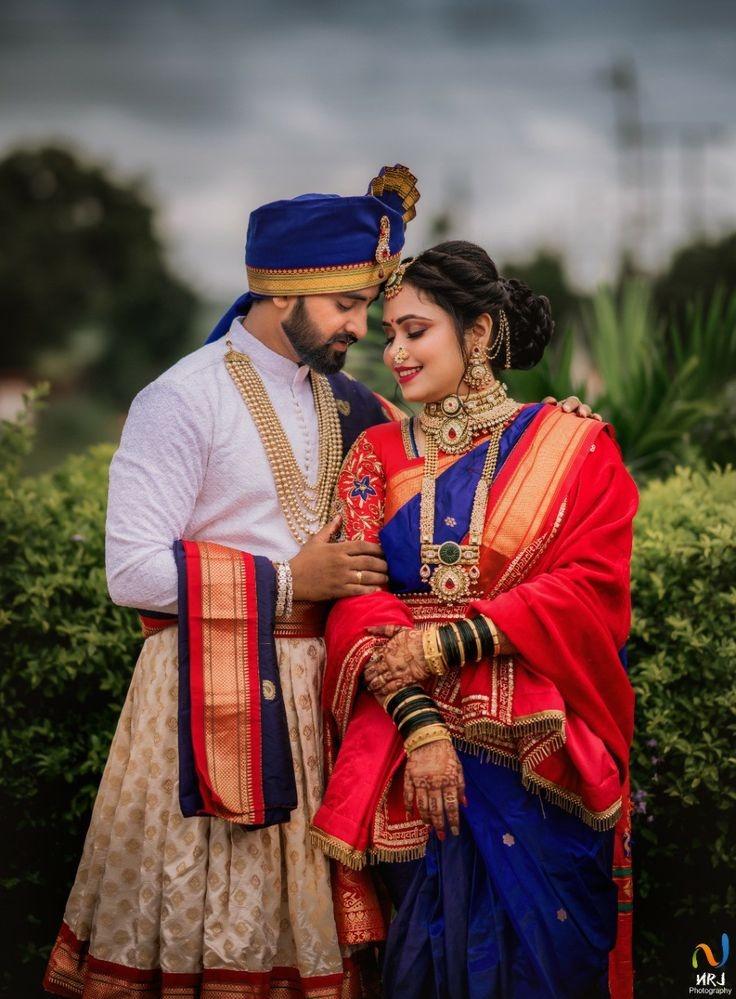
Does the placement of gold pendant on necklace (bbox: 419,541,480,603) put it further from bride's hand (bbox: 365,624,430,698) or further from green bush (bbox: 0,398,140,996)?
green bush (bbox: 0,398,140,996)

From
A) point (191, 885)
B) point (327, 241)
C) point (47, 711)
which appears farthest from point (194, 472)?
point (47, 711)

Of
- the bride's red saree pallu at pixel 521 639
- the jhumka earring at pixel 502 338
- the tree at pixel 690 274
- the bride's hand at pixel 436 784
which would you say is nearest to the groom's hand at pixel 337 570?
the bride's red saree pallu at pixel 521 639

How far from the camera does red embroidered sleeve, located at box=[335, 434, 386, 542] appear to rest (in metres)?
3.24

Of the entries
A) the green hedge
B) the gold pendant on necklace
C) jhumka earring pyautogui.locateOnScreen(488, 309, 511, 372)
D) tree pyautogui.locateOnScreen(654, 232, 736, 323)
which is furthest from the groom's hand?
tree pyautogui.locateOnScreen(654, 232, 736, 323)

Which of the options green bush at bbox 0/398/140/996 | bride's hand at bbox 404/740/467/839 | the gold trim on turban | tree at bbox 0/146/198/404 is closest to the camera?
bride's hand at bbox 404/740/467/839

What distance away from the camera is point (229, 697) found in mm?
3137

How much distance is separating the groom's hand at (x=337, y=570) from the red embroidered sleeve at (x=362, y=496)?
5cm

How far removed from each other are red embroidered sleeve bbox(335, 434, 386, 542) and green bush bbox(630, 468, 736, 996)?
1.15 m

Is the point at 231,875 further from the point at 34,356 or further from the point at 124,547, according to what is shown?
the point at 34,356

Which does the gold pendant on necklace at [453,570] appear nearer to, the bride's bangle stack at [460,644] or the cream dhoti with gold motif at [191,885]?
the bride's bangle stack at [460,644]

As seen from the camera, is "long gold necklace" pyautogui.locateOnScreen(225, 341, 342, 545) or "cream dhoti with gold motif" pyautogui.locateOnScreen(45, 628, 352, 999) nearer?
"cream dhoti with gold motif" pyautogui.locateOnScreen(45, 628, 352, 999)

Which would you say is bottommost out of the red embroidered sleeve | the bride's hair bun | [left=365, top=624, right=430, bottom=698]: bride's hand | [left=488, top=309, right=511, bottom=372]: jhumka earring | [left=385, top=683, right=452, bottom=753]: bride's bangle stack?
[left=385, top=683, right=452, bottom=753]: bride's bangle stack

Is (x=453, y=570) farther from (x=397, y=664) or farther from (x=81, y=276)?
(x=81, y=276)

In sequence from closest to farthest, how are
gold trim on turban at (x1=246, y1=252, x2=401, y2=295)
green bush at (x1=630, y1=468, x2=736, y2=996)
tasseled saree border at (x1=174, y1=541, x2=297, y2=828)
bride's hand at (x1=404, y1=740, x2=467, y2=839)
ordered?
1. bride's hand at (x1=404, y1=740, x2=467, y2=839)
2. tasseled saree border at (x1=174, y1=541, x2=297, y2=828)
3. gold trim on turban at (x1=246, y1=252, x2=401, y2=295)
4. green bush at (x1=630, y1=468, x2=736, y2=996)
